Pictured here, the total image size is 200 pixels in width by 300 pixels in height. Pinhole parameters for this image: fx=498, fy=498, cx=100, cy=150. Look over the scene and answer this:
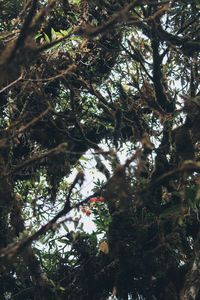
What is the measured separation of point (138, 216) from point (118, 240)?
0.59 m

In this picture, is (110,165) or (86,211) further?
(86,211)

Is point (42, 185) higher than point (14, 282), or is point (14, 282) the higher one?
point (42, 185)

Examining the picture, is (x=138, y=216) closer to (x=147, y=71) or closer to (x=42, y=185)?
(x=147, y=71)

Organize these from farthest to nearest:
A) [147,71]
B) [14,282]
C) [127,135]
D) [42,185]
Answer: [42,185] → [127,135] → [147,71] → [14,282]

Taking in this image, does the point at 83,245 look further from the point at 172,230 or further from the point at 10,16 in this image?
the point at 10,16

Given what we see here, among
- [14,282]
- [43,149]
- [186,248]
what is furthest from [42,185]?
[186,248]

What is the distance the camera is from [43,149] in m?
9.62

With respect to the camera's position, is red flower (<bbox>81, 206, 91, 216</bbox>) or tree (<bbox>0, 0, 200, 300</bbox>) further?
red flower (<bbox>81, 206, 91, 216</bbox>)

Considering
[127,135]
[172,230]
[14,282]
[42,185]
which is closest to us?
[172,230]

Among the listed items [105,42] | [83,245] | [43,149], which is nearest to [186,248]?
[83,245]

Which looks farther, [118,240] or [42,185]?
[42,185]

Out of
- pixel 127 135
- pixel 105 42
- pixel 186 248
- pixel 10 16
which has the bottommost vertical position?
pixel 186 248

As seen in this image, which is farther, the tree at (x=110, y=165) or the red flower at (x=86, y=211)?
the red flower at (x=86, y=211)

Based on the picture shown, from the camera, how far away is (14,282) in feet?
28.9
